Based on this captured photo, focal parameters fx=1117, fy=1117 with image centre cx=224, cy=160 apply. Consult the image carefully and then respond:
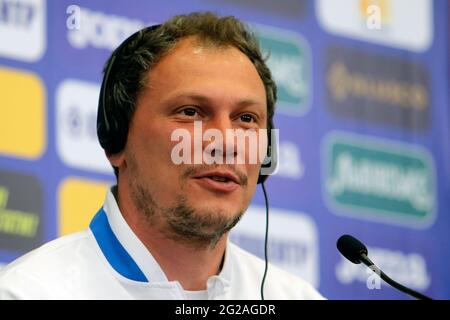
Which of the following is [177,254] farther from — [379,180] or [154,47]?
[379,180]

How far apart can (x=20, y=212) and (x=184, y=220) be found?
0.70m

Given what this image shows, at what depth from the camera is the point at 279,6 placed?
3127 millimetres

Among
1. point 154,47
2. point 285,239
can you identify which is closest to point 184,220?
point 154,47

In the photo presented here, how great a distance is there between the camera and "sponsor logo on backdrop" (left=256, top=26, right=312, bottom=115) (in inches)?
121

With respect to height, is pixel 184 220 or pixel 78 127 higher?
pixel 78 127

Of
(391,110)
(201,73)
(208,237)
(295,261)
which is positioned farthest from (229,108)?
(391,110)

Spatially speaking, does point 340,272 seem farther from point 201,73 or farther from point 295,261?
point 201,73

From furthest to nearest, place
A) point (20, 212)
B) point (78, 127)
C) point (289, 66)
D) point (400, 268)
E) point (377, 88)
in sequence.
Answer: point (377, 88), point (400, 268), point (289, 66), point (78, 127), point (20, 212)

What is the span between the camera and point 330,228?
10.2 ft

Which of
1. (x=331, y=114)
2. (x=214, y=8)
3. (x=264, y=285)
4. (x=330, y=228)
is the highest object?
(x=214, y=8)

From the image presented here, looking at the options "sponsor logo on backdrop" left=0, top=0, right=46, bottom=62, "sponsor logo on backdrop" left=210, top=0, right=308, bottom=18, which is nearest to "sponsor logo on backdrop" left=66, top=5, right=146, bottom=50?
"sponsor logo on backdrop" left=0, top=0, right=46, bottom=62

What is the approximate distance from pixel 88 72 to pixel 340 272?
92 cm

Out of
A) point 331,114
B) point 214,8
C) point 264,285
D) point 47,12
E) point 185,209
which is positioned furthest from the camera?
point 331,114

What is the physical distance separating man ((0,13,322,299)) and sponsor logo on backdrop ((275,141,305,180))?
2.74 ft
